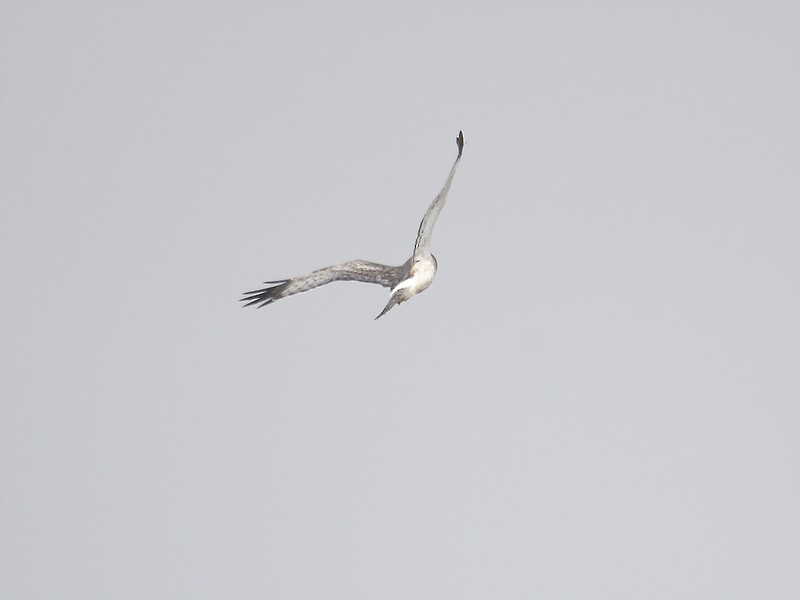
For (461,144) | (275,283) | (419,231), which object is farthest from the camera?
(275,283)

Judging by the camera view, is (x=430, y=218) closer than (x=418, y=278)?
Yes

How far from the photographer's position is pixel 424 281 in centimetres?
4019

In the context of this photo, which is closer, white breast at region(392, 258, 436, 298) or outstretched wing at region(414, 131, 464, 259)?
outstretched wing at region(414, 131, 464, 259)

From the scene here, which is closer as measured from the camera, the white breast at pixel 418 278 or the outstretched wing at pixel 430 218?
the outstretched wing at pixel 430 218

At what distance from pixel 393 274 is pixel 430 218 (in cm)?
396

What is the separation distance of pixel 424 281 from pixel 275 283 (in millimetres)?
5469

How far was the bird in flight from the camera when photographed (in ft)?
125

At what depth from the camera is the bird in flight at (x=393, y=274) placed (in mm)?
37969

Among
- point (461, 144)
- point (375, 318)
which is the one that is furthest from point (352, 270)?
point (461, 144)

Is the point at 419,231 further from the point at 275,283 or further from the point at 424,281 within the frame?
the point at 275,283

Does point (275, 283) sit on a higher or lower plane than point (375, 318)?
higher

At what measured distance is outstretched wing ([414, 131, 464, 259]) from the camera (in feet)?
118

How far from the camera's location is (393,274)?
41.6m

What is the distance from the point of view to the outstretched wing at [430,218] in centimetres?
3606
